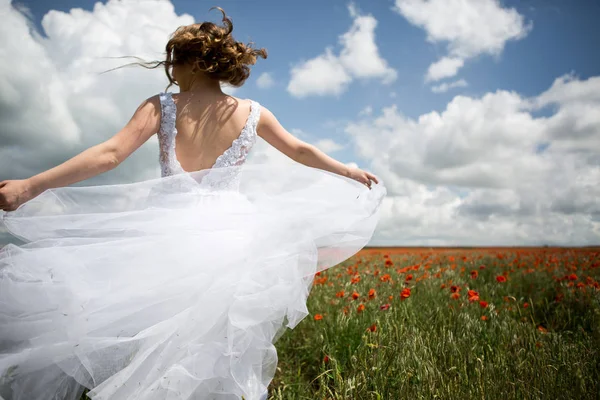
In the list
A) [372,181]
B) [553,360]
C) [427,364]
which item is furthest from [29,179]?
[553,360]

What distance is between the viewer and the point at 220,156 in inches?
123

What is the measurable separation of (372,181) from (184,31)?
2003mm

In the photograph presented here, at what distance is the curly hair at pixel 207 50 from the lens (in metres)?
3.12

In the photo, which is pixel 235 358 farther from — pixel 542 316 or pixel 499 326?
pixel 542 316

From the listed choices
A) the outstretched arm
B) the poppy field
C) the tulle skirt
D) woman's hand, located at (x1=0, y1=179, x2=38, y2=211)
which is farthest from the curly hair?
the poppy field

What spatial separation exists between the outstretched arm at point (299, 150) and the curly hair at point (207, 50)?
44cm

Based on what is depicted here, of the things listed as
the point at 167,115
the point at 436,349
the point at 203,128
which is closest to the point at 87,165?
the point at 167,115

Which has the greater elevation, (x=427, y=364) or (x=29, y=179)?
(x=29, y=179)

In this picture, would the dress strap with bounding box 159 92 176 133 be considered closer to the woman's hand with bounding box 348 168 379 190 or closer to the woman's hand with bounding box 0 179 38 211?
the woman's hand with bounding box 0 179 38 211

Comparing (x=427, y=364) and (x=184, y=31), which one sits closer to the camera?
(x=427, y=364)

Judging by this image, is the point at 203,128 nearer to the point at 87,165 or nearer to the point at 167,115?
the point at 167,115

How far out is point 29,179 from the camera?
2.66m

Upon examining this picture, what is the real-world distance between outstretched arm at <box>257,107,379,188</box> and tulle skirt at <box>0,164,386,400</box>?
0.70 m

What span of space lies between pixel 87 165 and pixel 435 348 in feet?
10.0
